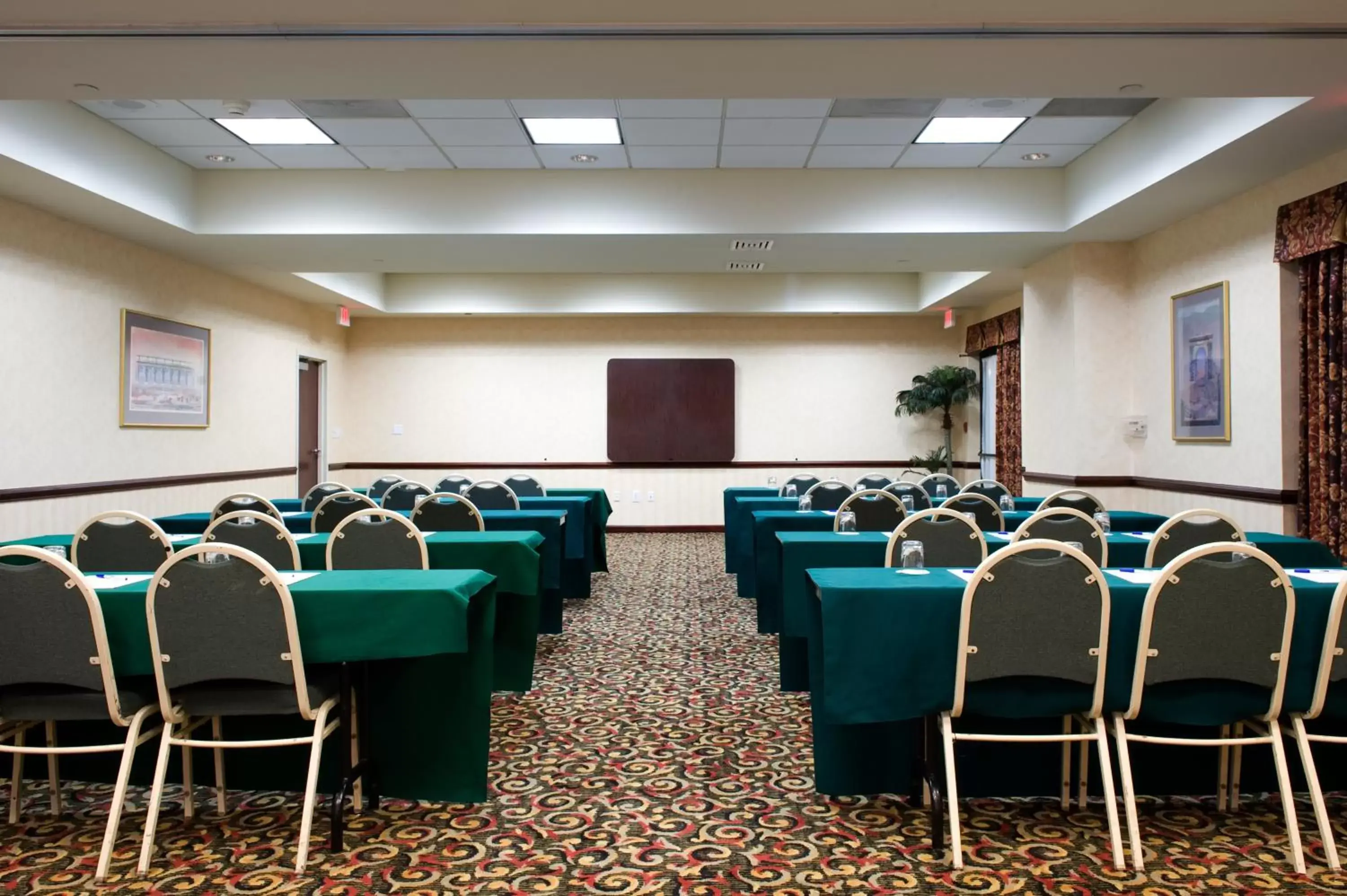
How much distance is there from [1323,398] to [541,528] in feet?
16.0

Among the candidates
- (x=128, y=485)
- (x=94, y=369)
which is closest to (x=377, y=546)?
(x=94, y=369)

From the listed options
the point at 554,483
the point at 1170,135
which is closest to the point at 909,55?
the point at 1170,135

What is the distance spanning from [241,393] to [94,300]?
8.17 feet

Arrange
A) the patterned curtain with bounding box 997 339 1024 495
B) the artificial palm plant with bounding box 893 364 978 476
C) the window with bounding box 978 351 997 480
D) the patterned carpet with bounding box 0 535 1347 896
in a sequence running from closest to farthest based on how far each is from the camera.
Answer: the patterned carpet with bounding box 0 535 1347 896
the patterned curtain with bounding box 997 339 1024 495
the window with bounding box 978 351 997 480
the artificial palm plant with bounding box 893 364 978 476

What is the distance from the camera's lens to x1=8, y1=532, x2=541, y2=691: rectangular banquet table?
4301 mm

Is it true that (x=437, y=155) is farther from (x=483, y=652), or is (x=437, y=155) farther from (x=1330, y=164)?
(x=1330, y=164)

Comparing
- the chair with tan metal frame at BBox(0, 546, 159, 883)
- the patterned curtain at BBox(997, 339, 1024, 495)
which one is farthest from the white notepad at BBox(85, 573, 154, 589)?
the patterned curtain at BBox(997, 339, 1024, 495)

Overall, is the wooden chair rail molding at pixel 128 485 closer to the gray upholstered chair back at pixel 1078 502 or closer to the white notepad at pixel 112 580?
the white notepad at pixel 112 580

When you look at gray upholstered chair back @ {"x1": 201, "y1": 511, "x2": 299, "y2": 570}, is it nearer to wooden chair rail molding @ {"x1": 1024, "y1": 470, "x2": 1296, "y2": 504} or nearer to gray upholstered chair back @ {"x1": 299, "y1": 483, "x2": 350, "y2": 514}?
gray upholstered chair back @ {"x1": 299, "y1": 483, "x2": 350, "y2": 514}

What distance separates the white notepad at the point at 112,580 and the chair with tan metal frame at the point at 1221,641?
311cm

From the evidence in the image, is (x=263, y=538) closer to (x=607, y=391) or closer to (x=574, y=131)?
(x=574, y=131)

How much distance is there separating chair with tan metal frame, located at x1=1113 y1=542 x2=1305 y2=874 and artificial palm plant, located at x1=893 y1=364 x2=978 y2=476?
9.44 metres

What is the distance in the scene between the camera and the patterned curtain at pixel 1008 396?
33.8 ft

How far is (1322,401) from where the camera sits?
555 cm
